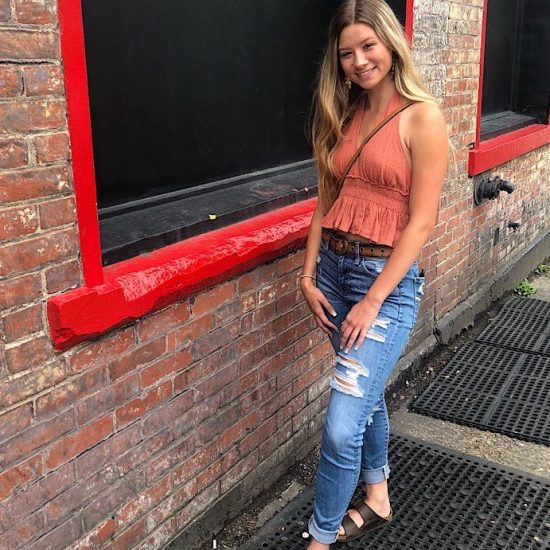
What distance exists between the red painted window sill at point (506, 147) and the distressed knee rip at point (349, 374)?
2926 millimetres

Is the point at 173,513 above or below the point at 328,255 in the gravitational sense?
below

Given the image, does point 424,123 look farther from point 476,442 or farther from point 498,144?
point 498,144

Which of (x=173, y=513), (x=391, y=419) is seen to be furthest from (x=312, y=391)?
(x=173, y=513)

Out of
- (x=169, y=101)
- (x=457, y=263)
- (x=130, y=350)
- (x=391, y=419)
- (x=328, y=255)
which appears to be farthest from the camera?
(x=457, y=263)

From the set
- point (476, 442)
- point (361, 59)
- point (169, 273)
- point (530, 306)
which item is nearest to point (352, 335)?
point (169, 273)

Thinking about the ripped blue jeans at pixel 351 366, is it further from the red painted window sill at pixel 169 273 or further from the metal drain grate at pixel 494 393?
the metal drain grate at pixel 494 393

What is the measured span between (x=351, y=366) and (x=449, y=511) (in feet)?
3.57

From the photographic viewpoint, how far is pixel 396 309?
250 centimetres

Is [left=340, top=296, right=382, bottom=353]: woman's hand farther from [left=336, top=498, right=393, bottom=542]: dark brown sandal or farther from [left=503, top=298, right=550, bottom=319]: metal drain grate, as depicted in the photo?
[left=503, top=298, right=550, bottom=319]: metal drain grate

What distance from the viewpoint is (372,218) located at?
2439 millimetres

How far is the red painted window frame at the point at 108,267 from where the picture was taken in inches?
79.4

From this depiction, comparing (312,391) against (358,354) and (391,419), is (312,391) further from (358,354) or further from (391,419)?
(358,354)

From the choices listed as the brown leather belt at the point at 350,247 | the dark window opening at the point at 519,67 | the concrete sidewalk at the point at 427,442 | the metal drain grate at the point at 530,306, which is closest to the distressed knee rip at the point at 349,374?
the brown leather belt at the point at 350,247

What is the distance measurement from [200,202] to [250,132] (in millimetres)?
595
